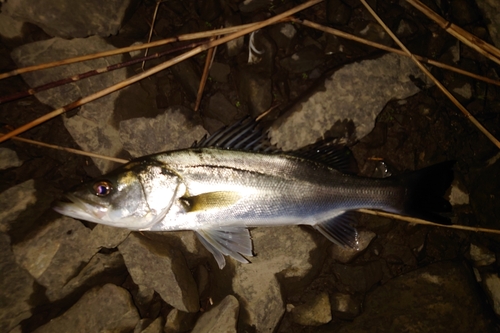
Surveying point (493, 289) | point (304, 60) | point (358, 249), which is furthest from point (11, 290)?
point (493, 289)

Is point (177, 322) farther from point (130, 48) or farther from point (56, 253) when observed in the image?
point (130, 48)

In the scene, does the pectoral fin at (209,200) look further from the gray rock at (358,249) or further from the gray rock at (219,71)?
the gray rock at (358,249)

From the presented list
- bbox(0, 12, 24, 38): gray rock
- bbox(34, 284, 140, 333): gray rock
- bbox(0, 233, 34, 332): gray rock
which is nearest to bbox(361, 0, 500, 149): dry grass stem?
bbox(0, 12, 24, 38): gray rock

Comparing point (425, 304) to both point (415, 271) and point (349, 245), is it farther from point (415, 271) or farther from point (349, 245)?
point (349, 245)

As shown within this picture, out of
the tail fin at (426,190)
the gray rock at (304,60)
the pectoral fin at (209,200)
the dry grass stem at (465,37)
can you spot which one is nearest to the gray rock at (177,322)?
the pectoral fin at (209,200)

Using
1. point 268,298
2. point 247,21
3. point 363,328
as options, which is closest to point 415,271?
point 363,328

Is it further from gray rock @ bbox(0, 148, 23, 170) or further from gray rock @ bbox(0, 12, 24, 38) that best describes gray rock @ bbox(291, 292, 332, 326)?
gray rock @ bbox(0, 12, 24, 38)
